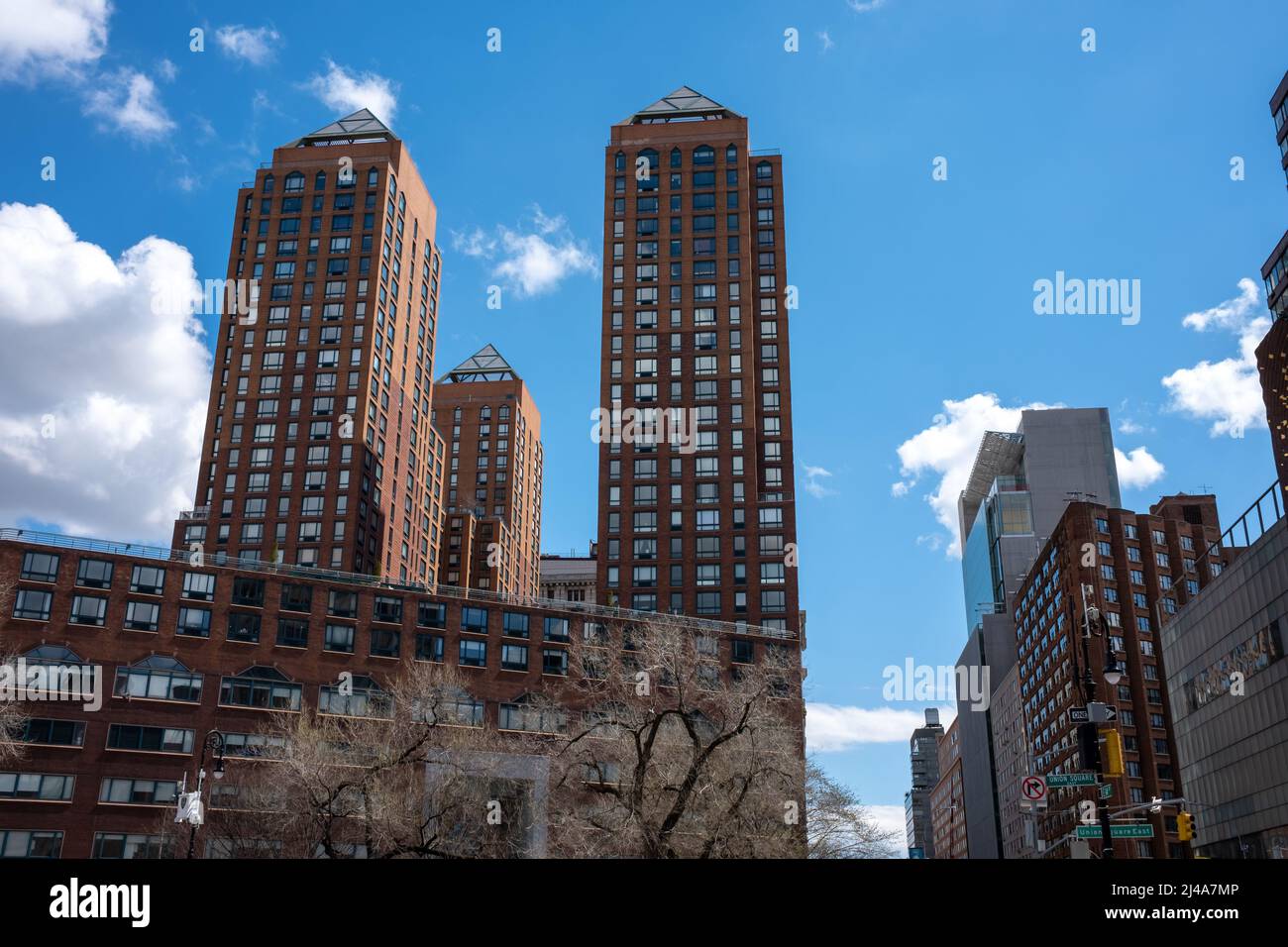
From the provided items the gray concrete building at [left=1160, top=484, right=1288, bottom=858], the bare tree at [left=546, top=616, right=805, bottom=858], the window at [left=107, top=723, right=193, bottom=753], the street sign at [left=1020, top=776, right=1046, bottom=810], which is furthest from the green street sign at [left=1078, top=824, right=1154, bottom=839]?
the window at [left=107, top=723, right=193, bottom=753]

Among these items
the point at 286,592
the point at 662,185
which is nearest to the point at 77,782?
the point at 286,592

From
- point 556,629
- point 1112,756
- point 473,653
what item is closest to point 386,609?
point 473,653

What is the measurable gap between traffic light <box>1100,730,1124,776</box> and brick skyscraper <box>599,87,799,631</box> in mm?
85921

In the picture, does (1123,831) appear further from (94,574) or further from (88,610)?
(94,574)

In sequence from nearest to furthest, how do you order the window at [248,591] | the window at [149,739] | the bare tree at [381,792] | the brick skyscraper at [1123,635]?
1. the bare tree at [381,792]
2. the window at [149,739]
3. the window at [248,591]
4. the brick skyscraper at [1123,635]

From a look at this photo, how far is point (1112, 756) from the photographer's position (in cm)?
2389

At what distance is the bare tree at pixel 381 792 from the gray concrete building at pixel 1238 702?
3680 cm

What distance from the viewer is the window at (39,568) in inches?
2997

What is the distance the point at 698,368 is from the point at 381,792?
8363 cm

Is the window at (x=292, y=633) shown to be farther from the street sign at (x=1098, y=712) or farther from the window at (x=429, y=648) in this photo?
the street sign at (x=1098, y=712)

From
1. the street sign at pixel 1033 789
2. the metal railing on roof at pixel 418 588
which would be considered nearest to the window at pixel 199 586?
the metal railing on roof at pixel 418 588
